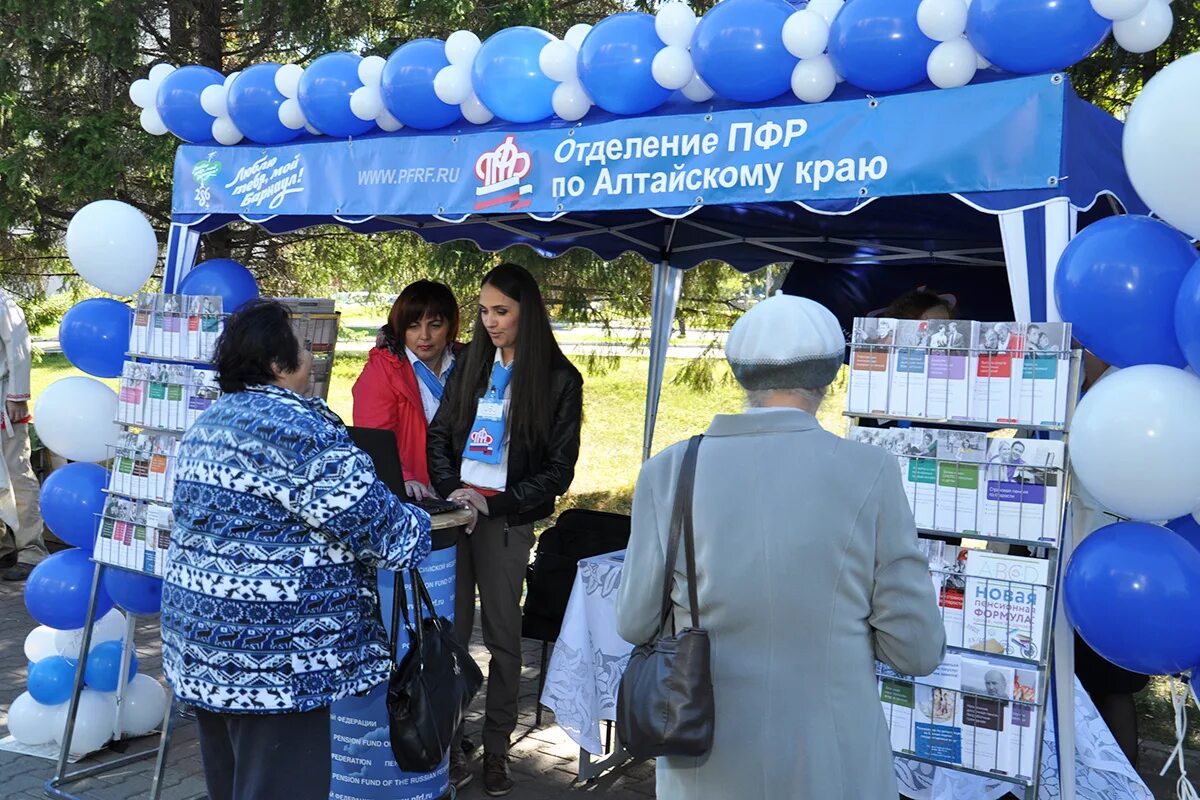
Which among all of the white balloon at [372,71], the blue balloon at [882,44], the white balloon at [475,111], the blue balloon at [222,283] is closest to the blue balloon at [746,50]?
the blue balloon at [882,44]

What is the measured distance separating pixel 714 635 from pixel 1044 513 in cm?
116

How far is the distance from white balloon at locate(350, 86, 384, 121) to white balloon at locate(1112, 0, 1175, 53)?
2.36m

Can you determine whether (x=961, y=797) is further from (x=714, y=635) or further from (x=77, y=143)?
(x=77, y=143)

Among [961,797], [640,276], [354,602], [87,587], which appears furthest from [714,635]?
[640,276]

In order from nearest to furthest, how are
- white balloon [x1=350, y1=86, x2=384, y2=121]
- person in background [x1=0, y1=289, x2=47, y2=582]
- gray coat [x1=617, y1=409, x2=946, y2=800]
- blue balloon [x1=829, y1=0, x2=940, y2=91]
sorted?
gray coat [x1=617, y1=409, x2=946, y2=800]
blue balloon [x1=829, y1=0, x2=940, y2=91]
white balloon [x1=350, y1=86, x2=384, y2=121]
person in background [x1=0, y1=289, x2=47, y2=582]

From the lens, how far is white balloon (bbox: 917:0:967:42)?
Answer: 2.79 m

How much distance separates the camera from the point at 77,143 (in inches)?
274

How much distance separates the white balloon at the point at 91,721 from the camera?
4.39 metres

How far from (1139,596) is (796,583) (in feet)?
3.79

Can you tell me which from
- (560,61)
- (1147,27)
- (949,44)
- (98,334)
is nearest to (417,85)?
(560,61)

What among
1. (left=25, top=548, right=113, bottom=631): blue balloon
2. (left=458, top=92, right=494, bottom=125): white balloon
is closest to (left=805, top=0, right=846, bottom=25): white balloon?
(left=458, top=92, right=494, bottom=125): white balloon

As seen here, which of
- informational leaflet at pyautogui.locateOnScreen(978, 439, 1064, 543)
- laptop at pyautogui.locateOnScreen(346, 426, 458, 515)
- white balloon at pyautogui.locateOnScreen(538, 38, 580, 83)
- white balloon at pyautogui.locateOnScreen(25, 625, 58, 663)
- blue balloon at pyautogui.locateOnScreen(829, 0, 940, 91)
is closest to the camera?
informational leaflet at pyautogui.locateOnScreen(978, 439, 1064, 543)

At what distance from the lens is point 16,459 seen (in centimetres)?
668

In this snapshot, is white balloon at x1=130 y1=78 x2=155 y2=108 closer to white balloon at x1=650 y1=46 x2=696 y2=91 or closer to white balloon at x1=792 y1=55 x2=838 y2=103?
white balloon at x1=650 y1=46 x2=696 y2=91
